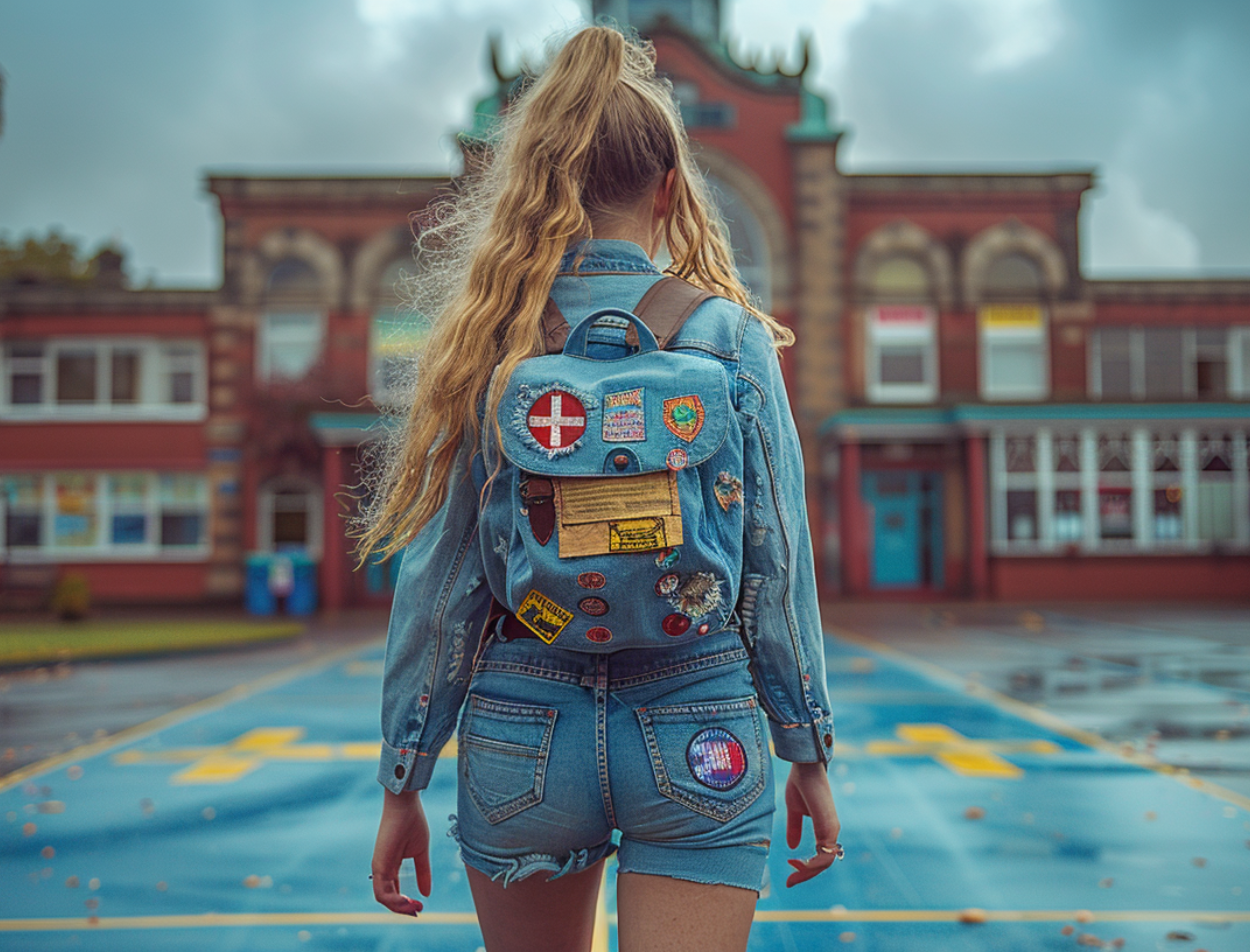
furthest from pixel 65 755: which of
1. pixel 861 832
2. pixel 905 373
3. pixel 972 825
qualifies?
pixel 905 373

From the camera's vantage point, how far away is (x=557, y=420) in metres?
1.60

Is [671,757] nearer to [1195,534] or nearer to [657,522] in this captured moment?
[657,522]

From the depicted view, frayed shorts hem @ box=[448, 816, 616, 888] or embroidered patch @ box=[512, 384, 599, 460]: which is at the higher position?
embroidered patch @ box=[512, 384, 599, 460]

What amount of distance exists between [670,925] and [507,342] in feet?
3.00

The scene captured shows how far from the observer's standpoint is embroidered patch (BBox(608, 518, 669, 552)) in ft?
5.06

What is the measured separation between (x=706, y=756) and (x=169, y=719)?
26.2 feet

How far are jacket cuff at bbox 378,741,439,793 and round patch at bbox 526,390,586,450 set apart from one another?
0.59 meters

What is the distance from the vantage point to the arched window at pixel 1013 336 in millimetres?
26031

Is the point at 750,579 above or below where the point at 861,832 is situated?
above

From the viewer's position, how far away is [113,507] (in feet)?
83.7

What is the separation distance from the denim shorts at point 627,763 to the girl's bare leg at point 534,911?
6 cm

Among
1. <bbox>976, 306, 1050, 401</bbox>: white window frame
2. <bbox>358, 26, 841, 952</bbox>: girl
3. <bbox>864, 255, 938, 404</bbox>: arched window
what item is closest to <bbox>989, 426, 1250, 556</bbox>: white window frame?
<bbox>976, 306, 1050, 401</bbox>: white window frame

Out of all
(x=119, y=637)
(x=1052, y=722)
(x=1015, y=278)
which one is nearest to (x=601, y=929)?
(x=1052, y=722)

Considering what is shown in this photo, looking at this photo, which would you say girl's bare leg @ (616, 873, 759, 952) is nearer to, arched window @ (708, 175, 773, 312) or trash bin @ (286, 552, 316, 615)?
trash bin @ (286, 552, 316, 615)
